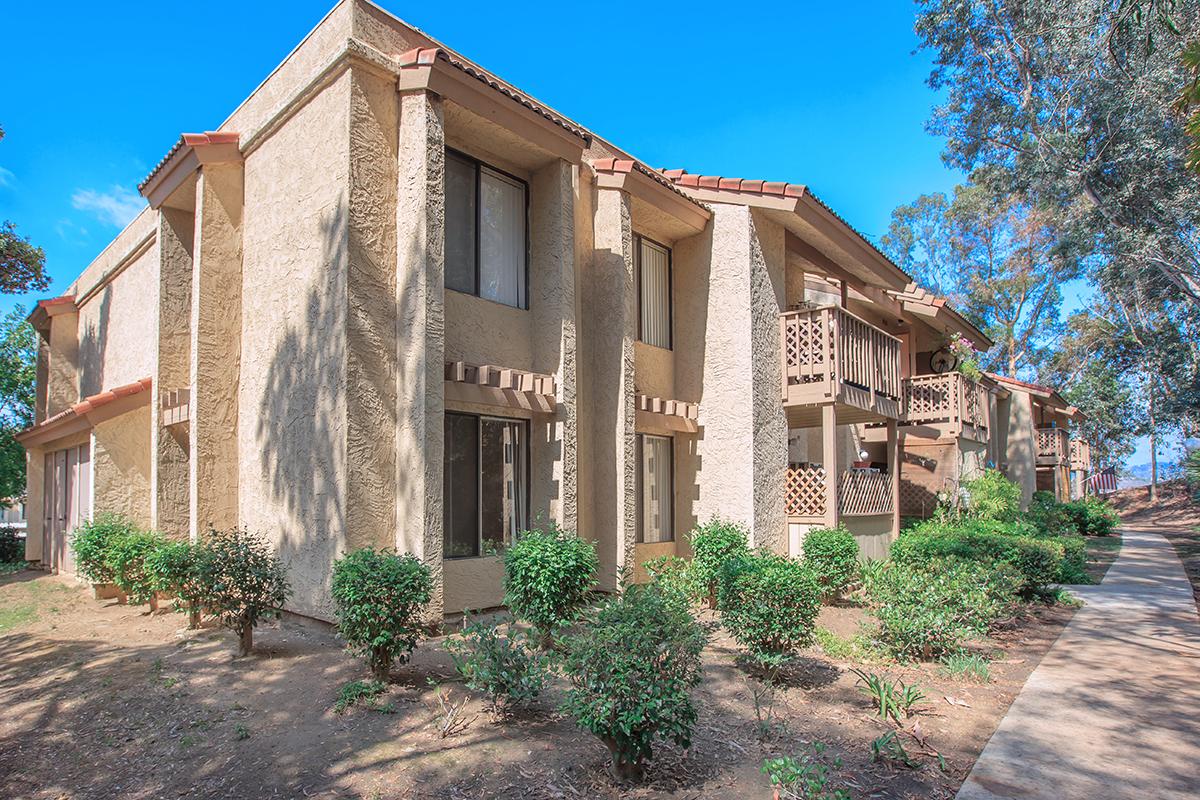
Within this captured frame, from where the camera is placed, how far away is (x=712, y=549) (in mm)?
10805

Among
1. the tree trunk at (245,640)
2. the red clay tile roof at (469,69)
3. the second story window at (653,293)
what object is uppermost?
the red clay tile roof at (469,69)

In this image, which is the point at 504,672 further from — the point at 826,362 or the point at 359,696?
the point at 826,362

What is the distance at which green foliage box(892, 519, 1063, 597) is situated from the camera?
36.8 ft

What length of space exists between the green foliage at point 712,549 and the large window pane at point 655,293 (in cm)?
350

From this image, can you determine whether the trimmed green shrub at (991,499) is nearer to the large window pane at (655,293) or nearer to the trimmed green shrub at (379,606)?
the large window pane at (655,293)

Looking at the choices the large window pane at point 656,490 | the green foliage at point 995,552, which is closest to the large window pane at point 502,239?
the large window pane at point 656,490

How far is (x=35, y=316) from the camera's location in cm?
1766

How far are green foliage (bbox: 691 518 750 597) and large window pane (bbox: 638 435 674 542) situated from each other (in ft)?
3.85

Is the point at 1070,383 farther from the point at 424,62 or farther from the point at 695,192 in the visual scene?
the point at 424,62

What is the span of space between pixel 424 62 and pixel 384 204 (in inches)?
65.1

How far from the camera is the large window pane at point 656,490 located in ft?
40.3

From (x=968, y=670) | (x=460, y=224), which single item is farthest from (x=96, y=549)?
(x=968, y=670)

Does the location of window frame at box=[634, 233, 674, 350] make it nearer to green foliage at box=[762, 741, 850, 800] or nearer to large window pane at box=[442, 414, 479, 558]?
large window pane at box=[442, 414, 479, 558]

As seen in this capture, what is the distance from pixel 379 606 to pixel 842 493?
389 inches
